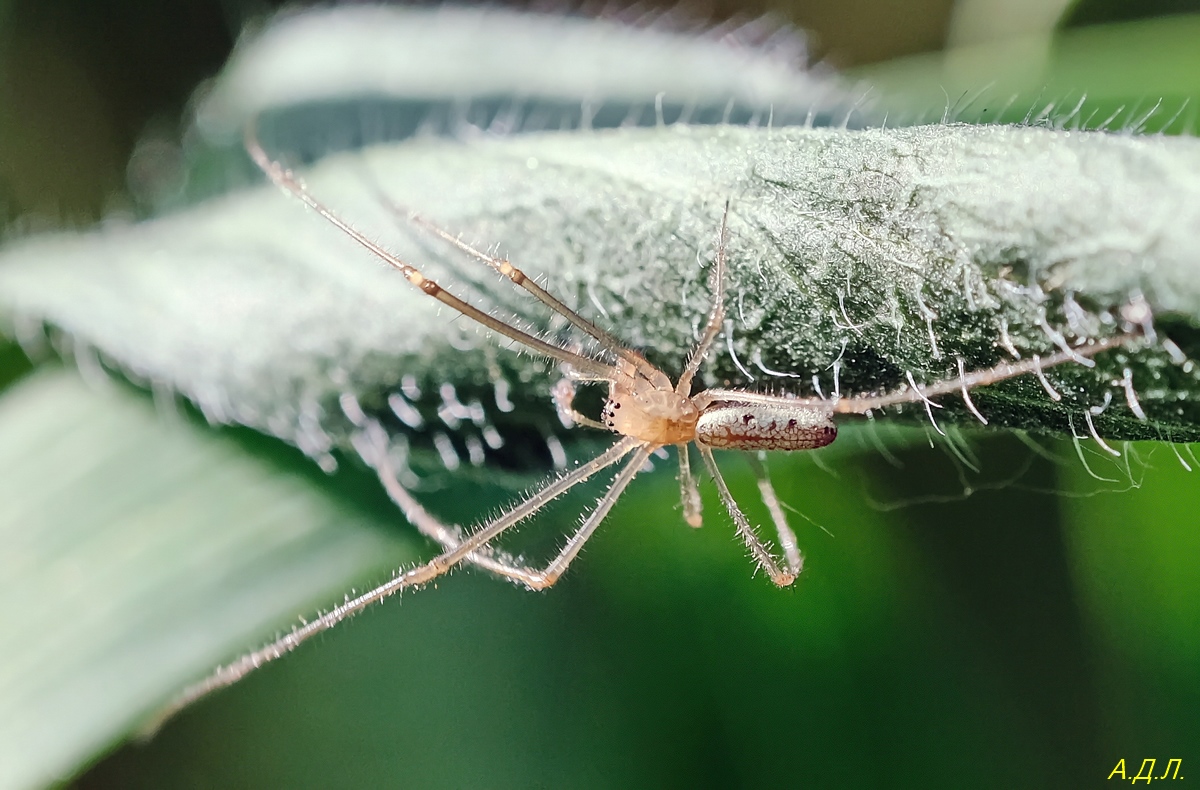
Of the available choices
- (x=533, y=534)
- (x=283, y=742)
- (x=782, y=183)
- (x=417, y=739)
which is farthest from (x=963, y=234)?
(x=283, y=742)

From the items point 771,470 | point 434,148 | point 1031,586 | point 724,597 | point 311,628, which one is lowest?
point 1031,586

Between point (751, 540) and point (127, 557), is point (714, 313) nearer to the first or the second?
point (751, 540)

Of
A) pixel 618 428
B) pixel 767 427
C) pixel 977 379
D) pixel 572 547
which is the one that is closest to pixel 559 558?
pixel 572 547

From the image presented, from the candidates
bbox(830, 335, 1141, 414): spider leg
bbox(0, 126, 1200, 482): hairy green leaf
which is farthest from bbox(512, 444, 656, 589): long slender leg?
bbox(830, 335, 1141, 414): spider leg

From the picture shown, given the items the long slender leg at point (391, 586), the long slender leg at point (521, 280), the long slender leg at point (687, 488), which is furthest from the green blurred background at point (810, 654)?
the long slender leg at point (521, 280)

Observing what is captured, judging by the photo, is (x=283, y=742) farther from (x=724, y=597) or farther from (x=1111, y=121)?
(x=1111, y=121)

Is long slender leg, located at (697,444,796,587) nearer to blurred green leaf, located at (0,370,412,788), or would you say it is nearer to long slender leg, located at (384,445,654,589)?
long slender leg, located at (384,445,654,589)
